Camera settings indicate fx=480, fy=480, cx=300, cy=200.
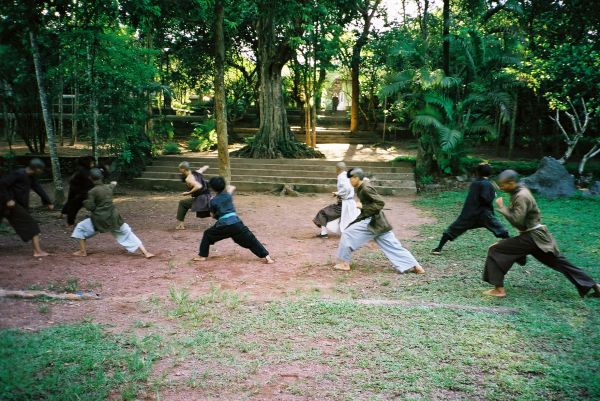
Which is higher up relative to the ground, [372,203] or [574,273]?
[372,203]

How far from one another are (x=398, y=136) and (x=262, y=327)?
2107 cm

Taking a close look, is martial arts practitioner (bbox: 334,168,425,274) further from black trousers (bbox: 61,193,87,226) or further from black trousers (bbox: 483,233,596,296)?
black trousers (bbox: 61,193,87,226)

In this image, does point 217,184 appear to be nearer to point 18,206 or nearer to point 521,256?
point 18,206

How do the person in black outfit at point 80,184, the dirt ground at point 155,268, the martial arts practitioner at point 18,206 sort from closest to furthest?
the dirt ground at point 155,268, the martial arts practitioner at point 18,206, the person in black outfit at point 80,184

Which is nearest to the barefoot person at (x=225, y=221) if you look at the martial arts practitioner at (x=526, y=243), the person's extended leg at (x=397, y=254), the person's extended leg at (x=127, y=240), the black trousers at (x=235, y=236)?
the black trousers at (x=235, y=236)

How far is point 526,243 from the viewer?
5.83 metres

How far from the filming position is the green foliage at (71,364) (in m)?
3.80

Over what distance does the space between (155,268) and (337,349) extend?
3875 millimetres

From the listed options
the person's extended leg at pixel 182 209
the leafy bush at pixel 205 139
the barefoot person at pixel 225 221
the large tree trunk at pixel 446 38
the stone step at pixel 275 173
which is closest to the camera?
the barefoot person at pixel 225 221

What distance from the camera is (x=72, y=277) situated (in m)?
6.86

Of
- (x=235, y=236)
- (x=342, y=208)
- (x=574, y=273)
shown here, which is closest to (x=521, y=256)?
(x=574, y=273)

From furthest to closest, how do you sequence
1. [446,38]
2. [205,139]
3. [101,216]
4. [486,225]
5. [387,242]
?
[205,139], [446,38], [486,225], [101,216], [387,242]

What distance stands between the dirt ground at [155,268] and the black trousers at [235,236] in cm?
25

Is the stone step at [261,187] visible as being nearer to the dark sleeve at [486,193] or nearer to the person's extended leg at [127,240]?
the dark sleeve at [486,193]
